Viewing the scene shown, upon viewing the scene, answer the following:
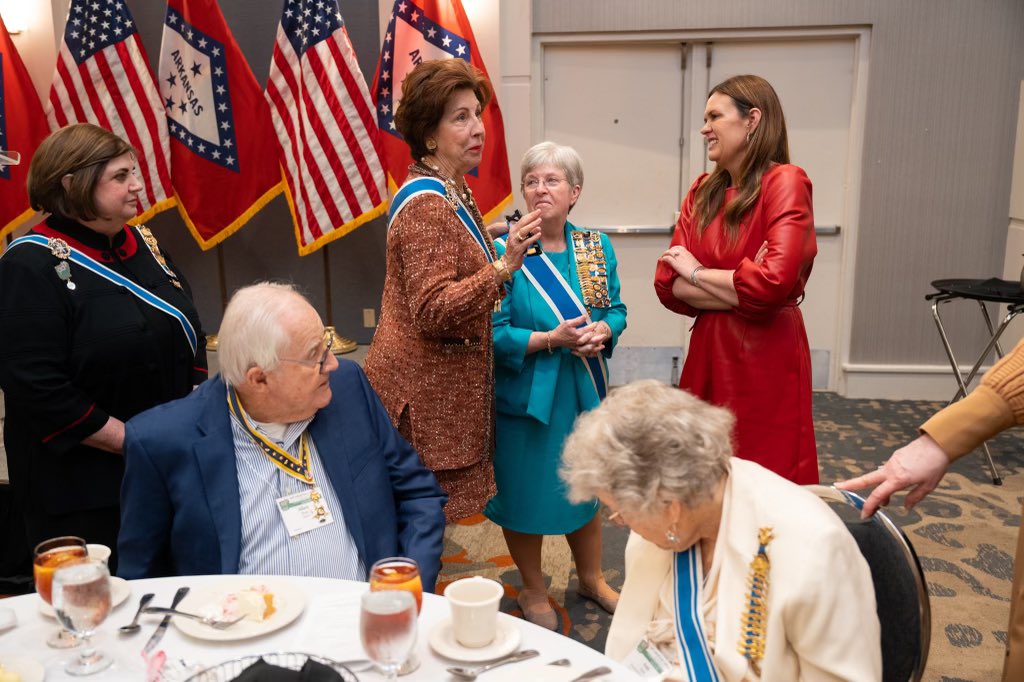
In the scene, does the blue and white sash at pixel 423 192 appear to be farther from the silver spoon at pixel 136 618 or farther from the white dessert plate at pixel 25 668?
the white dessert plate at pixel 25 668

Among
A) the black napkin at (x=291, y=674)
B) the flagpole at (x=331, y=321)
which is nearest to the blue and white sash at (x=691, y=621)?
the black napkin at (x=291, y=674)

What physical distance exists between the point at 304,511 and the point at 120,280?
0.97 meters

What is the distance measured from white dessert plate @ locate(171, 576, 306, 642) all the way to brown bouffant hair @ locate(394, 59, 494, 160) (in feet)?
4.49

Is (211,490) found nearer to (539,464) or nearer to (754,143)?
(539,464)

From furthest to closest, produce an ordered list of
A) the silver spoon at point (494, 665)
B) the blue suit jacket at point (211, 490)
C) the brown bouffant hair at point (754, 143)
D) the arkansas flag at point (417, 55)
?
the arkansas flag at point (417, 55)
the brown bouffant hair at point (754, 143)
the blue suit jacket at point (211, 490)
the silver spoon at point (494, 665)

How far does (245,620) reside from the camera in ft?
4.32

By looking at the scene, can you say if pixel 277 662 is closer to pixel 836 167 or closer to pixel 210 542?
pixel 210 542

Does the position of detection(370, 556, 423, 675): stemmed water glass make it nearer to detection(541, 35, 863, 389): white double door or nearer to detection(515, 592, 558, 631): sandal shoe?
detection(515, 592, 558, 631): sandal shoe

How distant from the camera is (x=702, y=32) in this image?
5156mm

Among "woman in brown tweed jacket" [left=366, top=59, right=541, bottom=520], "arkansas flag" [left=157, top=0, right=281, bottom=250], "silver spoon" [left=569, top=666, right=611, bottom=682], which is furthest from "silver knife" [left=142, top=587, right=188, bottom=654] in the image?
"arkansas flag" [left=157, top=0, right=281, bottom=250]

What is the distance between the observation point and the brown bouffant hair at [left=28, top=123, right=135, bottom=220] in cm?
221

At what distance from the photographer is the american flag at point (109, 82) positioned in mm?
4785

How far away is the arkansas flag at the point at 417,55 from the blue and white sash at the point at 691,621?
354 cm

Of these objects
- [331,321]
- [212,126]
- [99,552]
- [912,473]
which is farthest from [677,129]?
[99,552]
